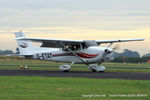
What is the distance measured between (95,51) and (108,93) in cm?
1871

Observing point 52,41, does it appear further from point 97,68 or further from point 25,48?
Result: point 25,48


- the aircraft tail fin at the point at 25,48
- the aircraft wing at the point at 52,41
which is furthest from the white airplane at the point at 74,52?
the aircraft tail fin at the point at 25,48

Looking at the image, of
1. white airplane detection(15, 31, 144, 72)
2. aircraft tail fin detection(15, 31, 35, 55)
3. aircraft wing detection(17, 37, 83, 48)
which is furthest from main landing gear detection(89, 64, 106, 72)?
aircraft tail fin detection(15, 31, 35, 55)

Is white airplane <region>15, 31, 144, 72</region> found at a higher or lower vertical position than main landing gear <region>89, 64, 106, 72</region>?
higher

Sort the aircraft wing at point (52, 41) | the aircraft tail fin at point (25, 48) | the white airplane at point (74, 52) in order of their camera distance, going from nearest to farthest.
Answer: the white airplane at point (74, 52) < the aircraft wing at point (52, 41) < the aircraft tail fin at point (25, 48)

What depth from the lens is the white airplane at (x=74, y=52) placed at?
108ft

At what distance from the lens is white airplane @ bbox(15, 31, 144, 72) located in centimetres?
3278

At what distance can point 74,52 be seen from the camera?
34812 mm

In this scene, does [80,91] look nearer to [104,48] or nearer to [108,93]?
[108,93]

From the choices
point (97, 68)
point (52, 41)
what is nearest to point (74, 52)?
point (52, 41)

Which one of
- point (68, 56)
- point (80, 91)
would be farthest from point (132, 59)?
point (80, 91)

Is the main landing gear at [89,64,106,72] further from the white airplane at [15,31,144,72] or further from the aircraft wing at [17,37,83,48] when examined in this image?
the aircraft wing at [17,37,83,48]

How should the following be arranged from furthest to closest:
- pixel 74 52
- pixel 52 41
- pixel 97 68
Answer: pixel 74 52 → pixel 52 41 → pixel 97 68

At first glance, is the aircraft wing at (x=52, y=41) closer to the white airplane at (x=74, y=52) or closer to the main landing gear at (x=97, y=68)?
the white airplane at (x=74, y=52)
